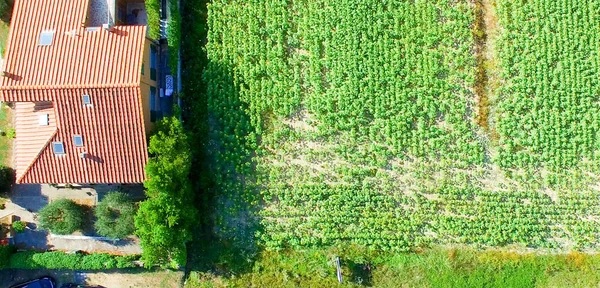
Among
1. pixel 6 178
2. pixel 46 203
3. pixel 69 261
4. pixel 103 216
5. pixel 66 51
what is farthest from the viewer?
pixel 46 203

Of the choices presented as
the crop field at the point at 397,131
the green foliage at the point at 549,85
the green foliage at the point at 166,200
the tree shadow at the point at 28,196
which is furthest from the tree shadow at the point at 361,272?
the tree shadow at the point at 28,196

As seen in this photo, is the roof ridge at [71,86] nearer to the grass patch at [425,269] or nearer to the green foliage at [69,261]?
the green foliage at [69,261]

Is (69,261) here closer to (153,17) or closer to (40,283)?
(40,283)

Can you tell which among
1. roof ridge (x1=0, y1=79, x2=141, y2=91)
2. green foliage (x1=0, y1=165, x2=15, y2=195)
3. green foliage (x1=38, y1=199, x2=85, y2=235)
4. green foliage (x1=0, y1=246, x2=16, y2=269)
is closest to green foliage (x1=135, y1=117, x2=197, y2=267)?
roof ridge (x1=0, y1=79, x2=141, y2=91)

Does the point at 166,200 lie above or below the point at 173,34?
below

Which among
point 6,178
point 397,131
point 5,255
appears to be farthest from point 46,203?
point 397,131

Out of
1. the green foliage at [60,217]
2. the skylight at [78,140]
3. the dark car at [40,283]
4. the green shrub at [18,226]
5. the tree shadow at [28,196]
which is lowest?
the dark car at [40,283]

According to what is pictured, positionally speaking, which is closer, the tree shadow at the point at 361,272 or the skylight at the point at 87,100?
the skylight at the point at 87,100
